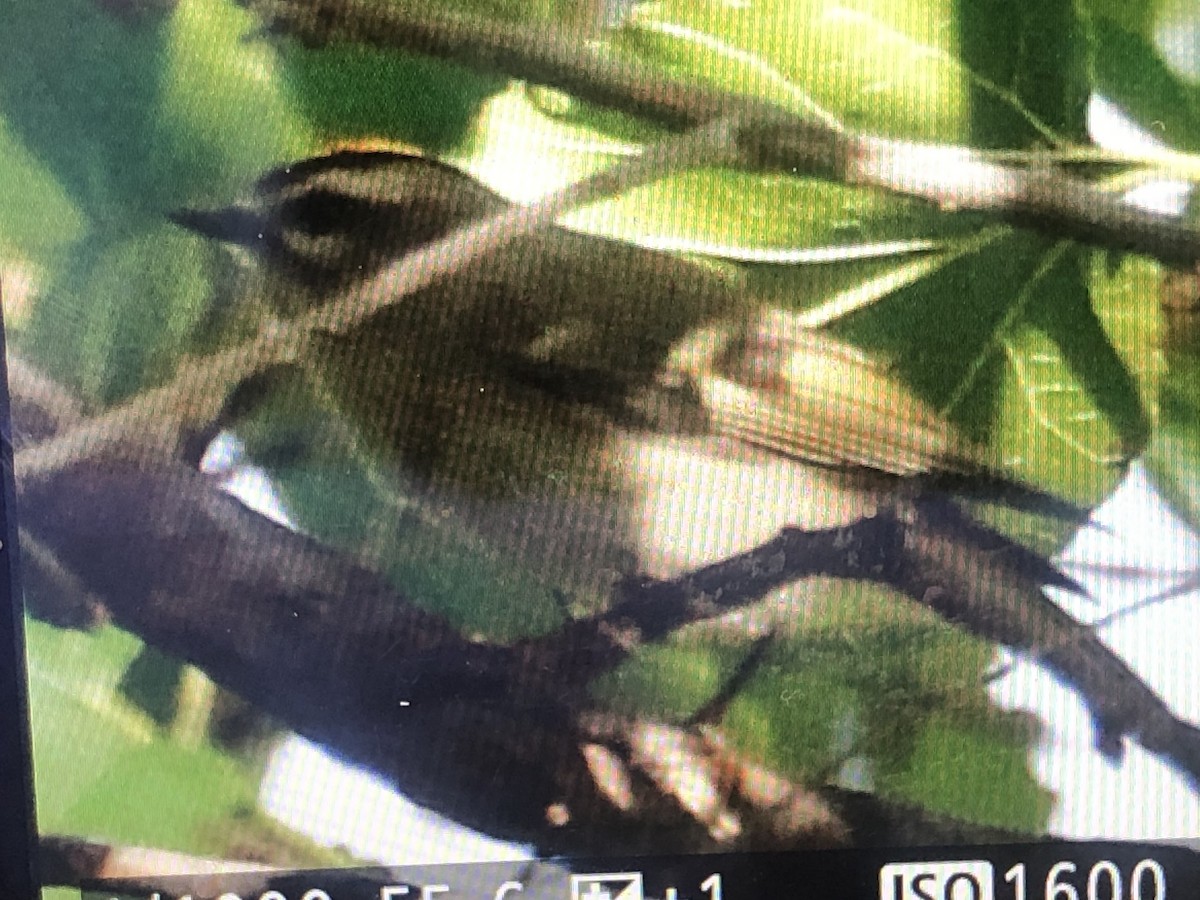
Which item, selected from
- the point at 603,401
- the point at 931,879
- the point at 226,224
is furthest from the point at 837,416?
the point at 226,224

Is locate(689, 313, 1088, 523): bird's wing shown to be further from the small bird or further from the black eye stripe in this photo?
the black eye stripe

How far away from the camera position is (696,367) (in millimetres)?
618

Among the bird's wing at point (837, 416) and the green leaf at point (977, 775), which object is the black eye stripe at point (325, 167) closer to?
the bird's wing at point (837, 416)

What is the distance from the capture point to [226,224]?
2.02 feet

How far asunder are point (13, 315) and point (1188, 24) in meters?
0.70

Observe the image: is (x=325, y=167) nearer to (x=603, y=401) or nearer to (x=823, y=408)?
(x=603, y=401)

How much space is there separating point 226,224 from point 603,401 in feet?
0.79

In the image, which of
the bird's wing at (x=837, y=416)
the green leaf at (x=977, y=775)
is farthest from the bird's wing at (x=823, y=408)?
the green leaf at (x=977, y=775)

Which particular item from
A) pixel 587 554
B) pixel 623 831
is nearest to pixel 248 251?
pixel 587 554

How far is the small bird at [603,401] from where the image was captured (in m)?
0.61

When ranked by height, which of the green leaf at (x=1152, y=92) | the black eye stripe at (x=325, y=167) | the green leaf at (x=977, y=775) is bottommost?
the green leaf at (x=977, y=775)

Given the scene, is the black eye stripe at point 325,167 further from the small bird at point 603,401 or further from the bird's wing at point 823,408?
the bird's wing at point 823,408

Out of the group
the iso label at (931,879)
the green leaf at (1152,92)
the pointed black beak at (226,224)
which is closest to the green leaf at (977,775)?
the iso label at (931,879)

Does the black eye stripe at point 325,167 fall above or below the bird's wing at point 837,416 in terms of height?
above
